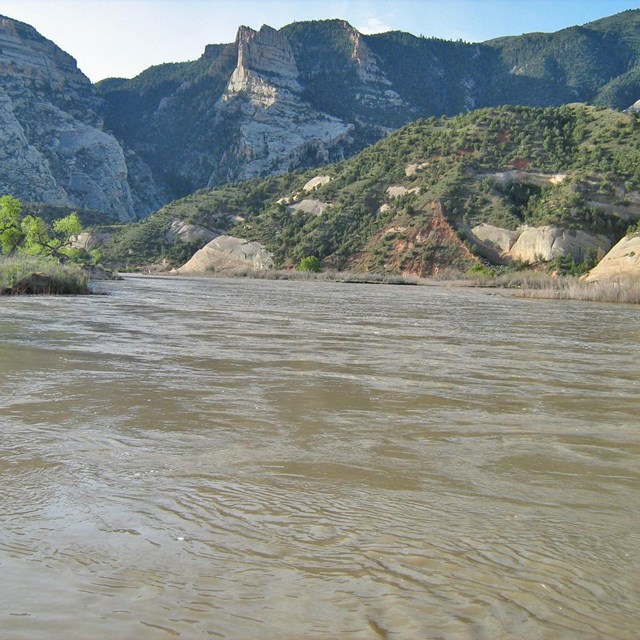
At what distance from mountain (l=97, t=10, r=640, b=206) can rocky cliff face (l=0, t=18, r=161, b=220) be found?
17.3 m

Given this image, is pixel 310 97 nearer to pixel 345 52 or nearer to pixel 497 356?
pixel 345 52

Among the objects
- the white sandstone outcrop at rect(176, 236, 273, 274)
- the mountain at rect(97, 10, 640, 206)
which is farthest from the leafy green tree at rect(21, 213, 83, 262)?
the mountain at rect(97, 10, 640, 206)

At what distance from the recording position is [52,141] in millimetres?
140750

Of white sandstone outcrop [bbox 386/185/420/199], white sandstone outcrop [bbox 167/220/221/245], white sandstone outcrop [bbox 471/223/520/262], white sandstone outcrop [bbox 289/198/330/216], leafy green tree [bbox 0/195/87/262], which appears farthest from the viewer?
white sandstone outcrop [bbox 167/220/221/245]

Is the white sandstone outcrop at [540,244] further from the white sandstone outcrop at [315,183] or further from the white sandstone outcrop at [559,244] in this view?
the white sandstone outcrop at [315,183]

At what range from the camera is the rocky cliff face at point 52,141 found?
12912 centimetres

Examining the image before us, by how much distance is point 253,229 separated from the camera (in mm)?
90562

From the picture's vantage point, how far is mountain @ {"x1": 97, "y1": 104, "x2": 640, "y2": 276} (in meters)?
69.1

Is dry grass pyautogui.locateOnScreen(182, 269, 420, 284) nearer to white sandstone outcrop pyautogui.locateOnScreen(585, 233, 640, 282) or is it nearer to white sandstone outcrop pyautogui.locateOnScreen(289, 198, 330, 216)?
white sandstone outcrop pyautogui.locateOnScreen(289, 198, 330, 216)

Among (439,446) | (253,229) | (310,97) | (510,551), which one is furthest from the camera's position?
(310,97)

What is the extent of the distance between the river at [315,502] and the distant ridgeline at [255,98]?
418 ft

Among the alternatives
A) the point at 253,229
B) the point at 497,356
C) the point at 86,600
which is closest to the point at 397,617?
the point at 86,600

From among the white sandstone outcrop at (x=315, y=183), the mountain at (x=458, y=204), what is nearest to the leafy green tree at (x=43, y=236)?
the mountain at (x=458, y=204)

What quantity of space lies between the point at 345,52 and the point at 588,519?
604ft
